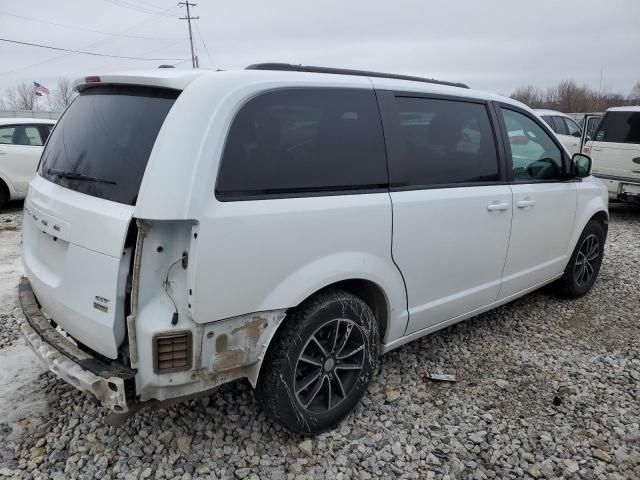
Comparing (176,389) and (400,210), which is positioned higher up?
(400,210)

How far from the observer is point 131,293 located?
6.75ft

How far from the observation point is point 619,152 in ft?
27.8

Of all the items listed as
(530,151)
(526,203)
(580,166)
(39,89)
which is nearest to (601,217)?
(580,166)

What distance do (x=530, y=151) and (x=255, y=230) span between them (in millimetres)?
2656

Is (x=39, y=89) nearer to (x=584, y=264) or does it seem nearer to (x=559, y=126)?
(x=559, y=126)

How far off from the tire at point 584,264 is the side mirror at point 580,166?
0.67 metres

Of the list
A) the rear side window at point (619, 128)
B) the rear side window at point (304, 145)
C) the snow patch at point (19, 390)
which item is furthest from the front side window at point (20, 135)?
the rear side window at point (619, 128)

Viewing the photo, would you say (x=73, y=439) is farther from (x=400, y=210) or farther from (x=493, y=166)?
(x=493, y=166)

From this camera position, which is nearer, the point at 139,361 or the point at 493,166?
the point at 139,361

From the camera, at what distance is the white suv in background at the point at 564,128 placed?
12609mm

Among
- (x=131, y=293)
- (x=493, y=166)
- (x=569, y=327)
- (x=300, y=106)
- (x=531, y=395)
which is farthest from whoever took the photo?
(x=569, y=327)

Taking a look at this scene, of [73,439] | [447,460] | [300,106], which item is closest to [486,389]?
[447,460]

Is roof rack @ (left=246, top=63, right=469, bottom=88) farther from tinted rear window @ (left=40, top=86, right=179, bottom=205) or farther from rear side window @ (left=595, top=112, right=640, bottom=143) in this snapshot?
rear side window @ (left=595, top=112, right=640, bottom=143)

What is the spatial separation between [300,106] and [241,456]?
1.81 metres
